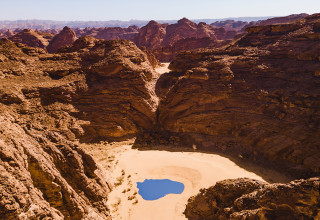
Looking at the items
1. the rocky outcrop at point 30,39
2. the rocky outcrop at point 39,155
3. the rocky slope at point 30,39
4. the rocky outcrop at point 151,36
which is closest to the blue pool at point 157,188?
the rocky outcrop at point 39,155

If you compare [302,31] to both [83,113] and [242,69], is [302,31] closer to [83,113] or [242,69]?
[242,69]

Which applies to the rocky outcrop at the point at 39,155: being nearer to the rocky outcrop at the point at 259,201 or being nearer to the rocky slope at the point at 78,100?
the rocky slope at the point at 78,100

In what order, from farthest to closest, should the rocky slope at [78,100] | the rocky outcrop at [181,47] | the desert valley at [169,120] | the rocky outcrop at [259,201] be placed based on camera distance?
the rocky outcrop at [181,47], the desert valley at [169,120], the rocky slope at [78,100], the rocky outcrop at [259,201]

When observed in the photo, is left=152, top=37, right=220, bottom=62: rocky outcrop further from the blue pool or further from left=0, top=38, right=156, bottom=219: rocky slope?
the blue pool

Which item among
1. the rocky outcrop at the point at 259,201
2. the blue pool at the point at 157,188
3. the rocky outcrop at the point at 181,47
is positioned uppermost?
the rocky outcrop at the point at 181,47

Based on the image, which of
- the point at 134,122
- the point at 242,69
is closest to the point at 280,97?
the point at 242,69

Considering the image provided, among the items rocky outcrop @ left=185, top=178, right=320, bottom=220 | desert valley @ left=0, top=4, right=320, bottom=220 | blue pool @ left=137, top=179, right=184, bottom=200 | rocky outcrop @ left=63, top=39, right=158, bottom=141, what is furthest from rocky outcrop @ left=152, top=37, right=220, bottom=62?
rocky outcrop @ left=185, top=178, right=320, bottom=220
